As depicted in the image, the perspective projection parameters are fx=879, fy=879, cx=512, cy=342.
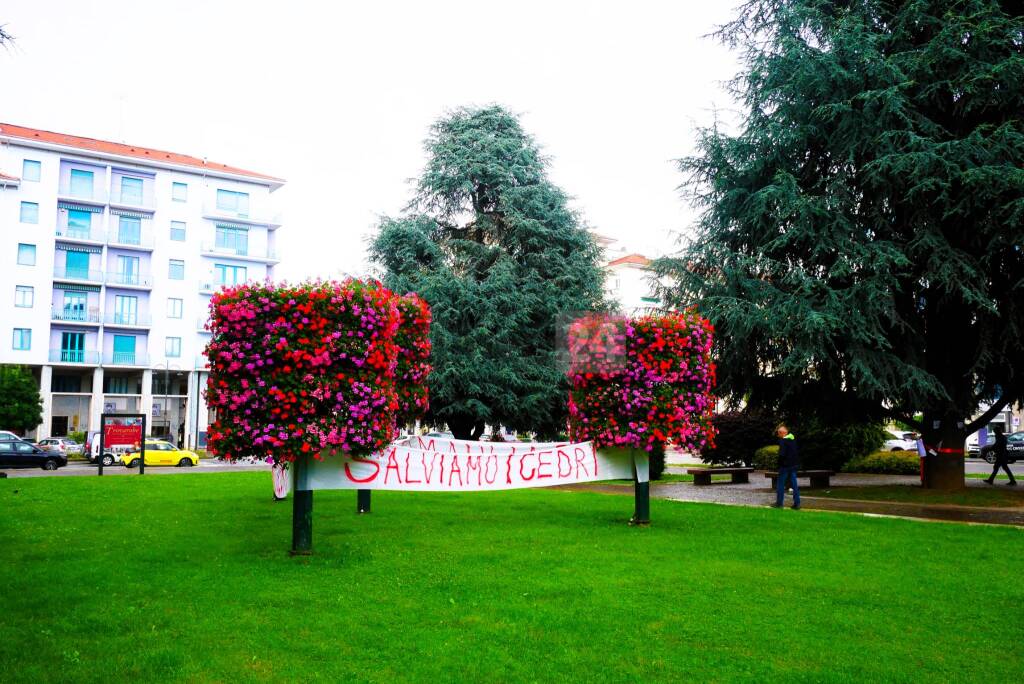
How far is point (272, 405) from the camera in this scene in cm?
958

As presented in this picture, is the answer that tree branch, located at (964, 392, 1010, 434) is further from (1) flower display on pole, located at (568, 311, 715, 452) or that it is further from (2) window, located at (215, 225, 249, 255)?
(2) window, located at (215, 225, 249, 255)

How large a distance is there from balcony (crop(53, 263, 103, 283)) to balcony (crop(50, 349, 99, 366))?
497 centimetres

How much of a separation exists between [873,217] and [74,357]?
2269 inches

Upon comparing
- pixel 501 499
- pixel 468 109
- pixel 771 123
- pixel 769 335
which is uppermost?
pixel 468 109

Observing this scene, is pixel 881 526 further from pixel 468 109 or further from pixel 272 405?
pixel 468 109

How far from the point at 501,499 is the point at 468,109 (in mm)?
19571

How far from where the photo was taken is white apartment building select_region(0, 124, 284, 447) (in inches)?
2349

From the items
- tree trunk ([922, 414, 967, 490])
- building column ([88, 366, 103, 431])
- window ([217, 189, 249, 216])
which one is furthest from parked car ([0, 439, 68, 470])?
tree trunk ([922, 414, 967, 490])

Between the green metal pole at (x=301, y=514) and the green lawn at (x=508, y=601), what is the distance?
307 mm

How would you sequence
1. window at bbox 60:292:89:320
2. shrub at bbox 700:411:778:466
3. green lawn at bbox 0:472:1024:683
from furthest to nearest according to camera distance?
window at bbox 60:292:89:320
shrub at bbox 700:411:778:466
green lawn at bbox 0:472:1024:683

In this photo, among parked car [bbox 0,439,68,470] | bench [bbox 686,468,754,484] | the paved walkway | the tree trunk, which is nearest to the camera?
the paved walkway

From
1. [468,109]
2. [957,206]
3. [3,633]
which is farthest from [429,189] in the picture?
[3,633]

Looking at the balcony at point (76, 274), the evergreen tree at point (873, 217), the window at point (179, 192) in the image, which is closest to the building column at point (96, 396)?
the balcony at point (76, 274)

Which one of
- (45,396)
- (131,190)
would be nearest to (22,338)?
(45,396)
